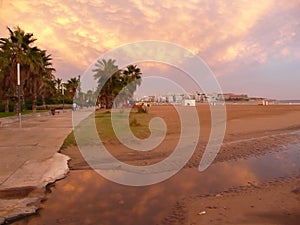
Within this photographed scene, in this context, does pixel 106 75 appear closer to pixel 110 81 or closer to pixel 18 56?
pixel 110 81

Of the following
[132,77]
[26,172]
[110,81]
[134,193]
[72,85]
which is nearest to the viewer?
[134,193]

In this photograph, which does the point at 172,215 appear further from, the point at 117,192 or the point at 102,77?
the point at 102,77

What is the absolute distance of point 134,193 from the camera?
25.7ft

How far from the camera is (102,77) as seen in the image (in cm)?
6247

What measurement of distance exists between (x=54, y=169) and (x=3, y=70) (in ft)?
102

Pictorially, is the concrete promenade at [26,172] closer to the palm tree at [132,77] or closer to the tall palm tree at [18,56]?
the tall palm tree at [18,56]

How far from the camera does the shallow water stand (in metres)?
6.20

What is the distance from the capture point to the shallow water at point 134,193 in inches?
244

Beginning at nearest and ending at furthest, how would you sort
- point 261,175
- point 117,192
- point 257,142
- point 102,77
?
point 117,192 < point 261,175 < point 257,142 < point 102,77

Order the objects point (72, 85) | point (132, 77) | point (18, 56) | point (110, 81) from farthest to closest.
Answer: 1. point (72, 85)
2. point (132, 77)
3. point (110, 81)
4. point (18, 56)

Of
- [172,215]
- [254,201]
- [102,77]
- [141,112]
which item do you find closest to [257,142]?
[254,201]

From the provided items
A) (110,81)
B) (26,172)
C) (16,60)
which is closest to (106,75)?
(110,81)

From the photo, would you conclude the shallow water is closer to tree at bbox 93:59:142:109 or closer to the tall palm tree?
the tall palm tree

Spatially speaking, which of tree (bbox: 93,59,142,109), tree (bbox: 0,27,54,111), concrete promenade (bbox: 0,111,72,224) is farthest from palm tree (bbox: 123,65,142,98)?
concrete promenade (bbox: 0,111,72,224)
